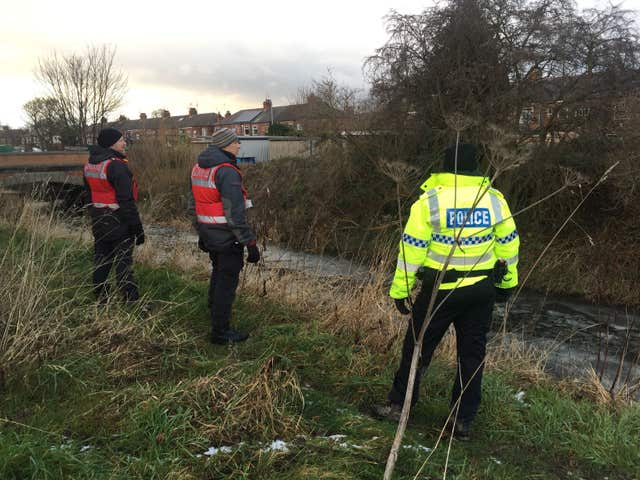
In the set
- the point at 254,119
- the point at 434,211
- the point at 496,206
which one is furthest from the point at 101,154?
the point at 254,119

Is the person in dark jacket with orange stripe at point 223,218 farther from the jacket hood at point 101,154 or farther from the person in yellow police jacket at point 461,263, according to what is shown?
the person in yellow police jacket at point 461,263

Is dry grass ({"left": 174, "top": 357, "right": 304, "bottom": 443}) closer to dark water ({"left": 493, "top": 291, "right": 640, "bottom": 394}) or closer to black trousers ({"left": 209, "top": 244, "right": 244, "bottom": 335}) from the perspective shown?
black trousers ({"left": 209, "top": 244, "right": 244, "bottom": 335})

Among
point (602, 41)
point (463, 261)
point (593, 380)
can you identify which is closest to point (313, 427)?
point (463, 261)

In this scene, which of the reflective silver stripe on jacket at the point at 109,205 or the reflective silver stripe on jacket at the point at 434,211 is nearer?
the reflective silver stripe on jacket at the point at 434,211

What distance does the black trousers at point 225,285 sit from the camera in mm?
4207

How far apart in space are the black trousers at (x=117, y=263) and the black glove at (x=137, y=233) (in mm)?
56

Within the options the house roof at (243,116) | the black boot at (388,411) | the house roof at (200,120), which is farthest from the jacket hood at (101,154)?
the house roof at (200,120)

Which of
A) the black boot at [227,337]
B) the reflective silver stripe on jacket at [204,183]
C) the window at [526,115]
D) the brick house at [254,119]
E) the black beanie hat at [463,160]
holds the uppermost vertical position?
the brick house at [254,119]

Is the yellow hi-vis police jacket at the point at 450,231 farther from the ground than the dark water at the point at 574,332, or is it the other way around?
the yellow hi-vis police jacket at the point at 450,231

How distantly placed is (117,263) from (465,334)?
3397 mm

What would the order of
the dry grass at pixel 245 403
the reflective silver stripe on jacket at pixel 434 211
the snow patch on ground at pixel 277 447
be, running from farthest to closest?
the reflective silver stripe on jacket at pixel 434 211 → the dry grass at pixel 245 403 → the snow patch on ground at pixel 277 447

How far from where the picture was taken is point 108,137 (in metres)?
5.02

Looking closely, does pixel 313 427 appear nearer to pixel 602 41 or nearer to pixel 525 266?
pixel 525 266

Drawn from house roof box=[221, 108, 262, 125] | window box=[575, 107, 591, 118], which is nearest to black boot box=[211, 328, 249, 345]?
window box=[575, 107, 591, 118]
